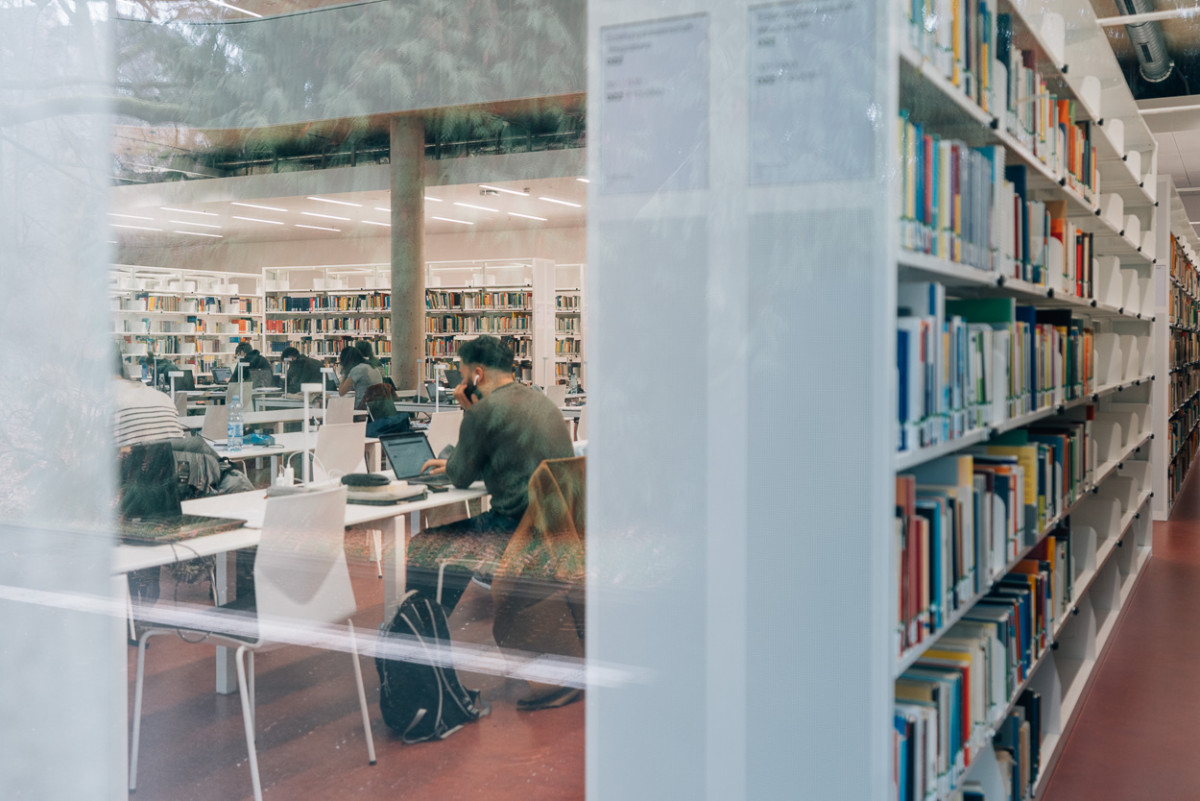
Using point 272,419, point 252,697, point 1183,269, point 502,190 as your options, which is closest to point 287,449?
point 272,419

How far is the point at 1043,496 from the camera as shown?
8.95ft

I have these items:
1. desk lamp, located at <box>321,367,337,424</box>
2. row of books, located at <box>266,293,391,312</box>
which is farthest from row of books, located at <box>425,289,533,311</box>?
desk lamp, located at <box>321,367,337,424</box>

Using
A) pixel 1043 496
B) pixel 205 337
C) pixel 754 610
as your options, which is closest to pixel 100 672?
pixel 205 337

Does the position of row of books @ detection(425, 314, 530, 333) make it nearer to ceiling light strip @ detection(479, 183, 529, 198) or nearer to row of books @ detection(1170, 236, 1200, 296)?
ceiling light strip @ detection(479, 183, 529, 198)

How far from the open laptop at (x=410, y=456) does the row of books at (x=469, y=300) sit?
0.42m

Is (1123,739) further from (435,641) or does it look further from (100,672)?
(100,672)

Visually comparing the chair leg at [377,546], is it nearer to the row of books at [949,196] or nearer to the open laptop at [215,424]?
the open laptop at [215,424]

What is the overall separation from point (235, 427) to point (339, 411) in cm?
31

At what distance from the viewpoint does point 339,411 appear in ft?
9.32

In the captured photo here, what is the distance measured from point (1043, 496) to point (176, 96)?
2.73 metres

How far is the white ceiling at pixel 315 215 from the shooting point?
2.53 meters

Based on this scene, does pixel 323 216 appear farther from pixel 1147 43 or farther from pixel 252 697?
pixel 1147 43

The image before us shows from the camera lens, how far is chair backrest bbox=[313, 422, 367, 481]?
2.86 meters

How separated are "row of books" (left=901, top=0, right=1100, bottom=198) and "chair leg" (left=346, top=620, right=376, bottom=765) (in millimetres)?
1958
